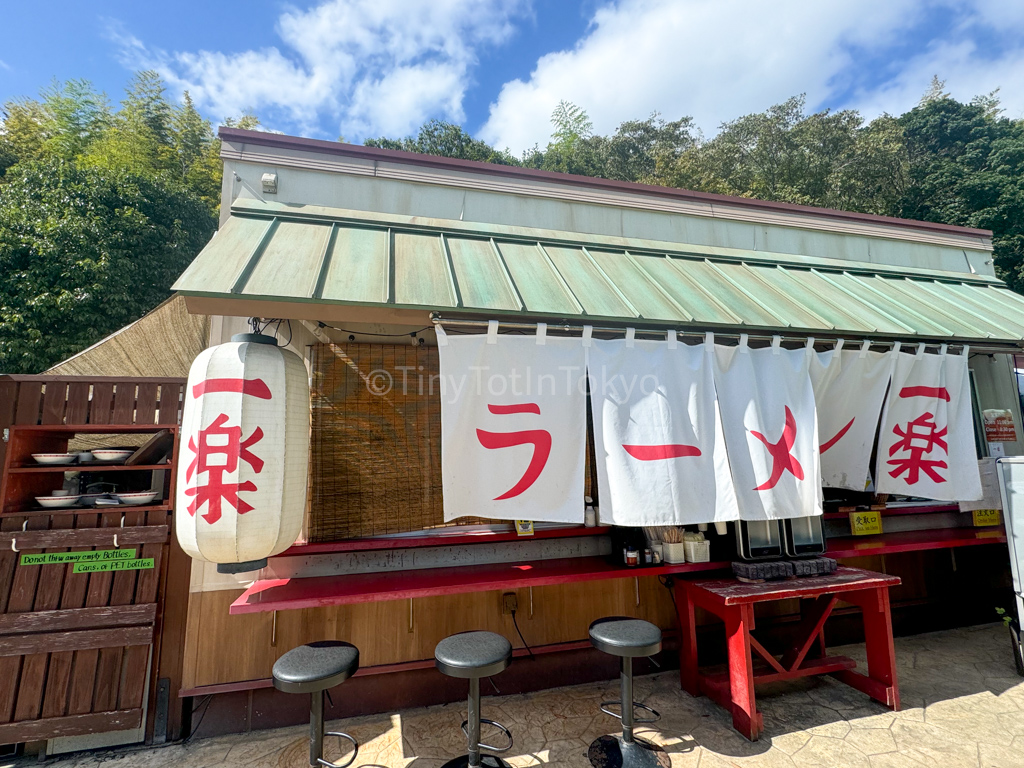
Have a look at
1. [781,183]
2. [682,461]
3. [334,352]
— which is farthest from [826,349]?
[781,183]

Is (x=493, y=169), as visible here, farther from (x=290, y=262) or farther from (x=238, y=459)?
(x=238, y=459)

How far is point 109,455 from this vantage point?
3.86m

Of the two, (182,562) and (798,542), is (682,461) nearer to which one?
(798,542)

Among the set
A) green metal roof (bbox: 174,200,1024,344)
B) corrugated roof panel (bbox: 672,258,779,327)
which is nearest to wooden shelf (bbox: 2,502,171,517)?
green metal roof (bbox: 174,200,1024,344)

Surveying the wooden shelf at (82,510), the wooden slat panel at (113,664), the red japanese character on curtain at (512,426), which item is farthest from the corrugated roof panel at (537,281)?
the wooden slat panel at (113,664)

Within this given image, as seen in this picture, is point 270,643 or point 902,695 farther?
point 902,695

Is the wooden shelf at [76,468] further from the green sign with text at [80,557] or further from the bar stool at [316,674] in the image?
the bar stool at [316,674]

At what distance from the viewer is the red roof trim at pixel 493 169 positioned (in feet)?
15.0

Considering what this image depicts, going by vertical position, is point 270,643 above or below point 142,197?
below

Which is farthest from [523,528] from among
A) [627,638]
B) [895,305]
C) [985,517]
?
[985,517]

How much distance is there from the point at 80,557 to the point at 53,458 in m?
0.84

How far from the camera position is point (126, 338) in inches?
215

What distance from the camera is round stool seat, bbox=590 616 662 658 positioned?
3215 mm

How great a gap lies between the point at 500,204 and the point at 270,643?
4.81m
